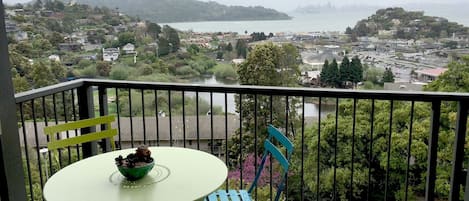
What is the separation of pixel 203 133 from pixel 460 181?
2813mm

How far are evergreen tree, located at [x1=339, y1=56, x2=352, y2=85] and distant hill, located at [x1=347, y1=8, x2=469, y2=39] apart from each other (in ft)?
1.23

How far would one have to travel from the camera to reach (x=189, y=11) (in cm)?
509

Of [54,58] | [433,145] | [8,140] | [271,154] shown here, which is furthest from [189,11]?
[8,140]

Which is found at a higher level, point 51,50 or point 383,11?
point 383,11

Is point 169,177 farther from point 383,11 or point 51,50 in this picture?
point 383,11

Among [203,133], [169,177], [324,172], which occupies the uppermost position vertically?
[169,177]

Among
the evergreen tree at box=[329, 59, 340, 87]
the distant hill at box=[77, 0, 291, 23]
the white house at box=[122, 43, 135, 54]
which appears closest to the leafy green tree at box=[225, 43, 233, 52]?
the distant hill at box=[77, 0, 291, 23]

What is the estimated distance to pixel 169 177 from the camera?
6.23 feet

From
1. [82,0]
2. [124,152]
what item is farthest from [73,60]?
[124,152]

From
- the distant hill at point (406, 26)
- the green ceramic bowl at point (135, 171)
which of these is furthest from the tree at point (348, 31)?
the green ceramic bowl at point (135, 171)

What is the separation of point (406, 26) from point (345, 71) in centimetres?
80

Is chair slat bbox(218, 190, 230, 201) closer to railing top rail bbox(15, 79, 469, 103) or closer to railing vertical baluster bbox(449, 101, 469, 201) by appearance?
railing top rail bbox(15, 79, 469, 103)

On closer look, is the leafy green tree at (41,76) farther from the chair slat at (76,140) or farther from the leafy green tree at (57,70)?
the chair slat at (76,140)

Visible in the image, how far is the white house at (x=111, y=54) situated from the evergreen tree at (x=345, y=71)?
233 cm
